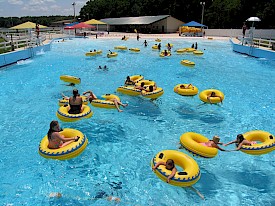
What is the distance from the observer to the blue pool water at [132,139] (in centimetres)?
542

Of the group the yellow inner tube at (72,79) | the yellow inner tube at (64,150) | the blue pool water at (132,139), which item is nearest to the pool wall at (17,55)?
the blue pool water at (132,139)

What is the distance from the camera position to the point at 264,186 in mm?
5656

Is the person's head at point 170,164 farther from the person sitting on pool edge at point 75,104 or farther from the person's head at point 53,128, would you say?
the person sitting on pool edge at point 75,104

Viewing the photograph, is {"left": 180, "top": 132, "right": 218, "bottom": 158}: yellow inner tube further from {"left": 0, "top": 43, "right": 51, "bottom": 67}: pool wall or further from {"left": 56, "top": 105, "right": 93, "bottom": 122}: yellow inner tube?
{"left": 0, "top": 43, "right": 51, "bottom": 67}: pool wall

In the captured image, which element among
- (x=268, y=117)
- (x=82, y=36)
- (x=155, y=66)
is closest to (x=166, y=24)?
(x=82, y=36)

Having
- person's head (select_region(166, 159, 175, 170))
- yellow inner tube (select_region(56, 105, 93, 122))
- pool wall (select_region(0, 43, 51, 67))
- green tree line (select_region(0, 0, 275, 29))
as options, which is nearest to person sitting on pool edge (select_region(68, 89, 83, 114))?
yellow inner tube (select_region(56, 105, 93, 122))

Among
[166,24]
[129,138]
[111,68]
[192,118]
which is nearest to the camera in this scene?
[129,138]

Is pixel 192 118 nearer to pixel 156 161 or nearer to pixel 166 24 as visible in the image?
pixel 156 161

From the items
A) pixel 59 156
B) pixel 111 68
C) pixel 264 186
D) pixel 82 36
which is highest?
pixel 82 36

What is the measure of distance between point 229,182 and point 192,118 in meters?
3.50

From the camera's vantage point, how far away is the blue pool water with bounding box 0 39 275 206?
5.42 meters

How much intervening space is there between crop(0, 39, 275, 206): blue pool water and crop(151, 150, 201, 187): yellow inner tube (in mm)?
343

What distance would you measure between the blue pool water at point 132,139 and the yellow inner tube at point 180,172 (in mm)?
343

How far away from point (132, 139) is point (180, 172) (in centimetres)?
265
